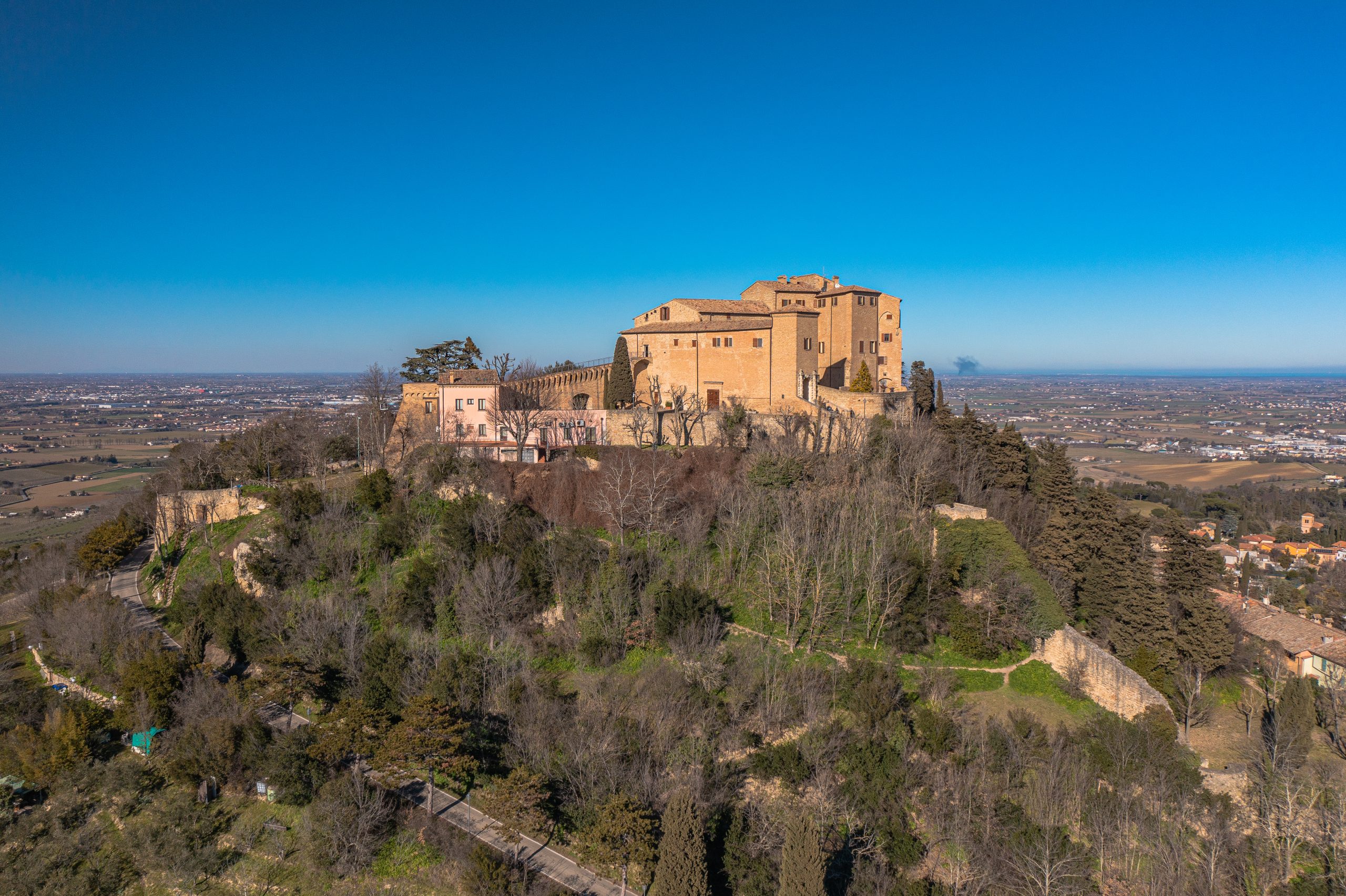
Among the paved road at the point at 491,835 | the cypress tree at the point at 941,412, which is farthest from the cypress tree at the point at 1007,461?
the paved road at the point at 491,835

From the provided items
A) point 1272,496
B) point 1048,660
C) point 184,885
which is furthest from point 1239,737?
point 1272,496

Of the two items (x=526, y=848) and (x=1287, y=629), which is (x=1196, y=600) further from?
(x=526, y=848)

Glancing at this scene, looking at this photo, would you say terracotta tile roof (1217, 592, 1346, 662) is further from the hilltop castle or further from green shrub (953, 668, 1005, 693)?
the hilltop castle

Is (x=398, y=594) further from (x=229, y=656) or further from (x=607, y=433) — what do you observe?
(x=607, y=433)

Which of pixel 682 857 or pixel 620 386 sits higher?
pixel 620 386

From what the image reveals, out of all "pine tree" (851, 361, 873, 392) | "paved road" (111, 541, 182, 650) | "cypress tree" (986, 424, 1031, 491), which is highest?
"pine tree" (851, 361, 873, 392)

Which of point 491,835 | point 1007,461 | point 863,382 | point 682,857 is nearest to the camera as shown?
point 682,857

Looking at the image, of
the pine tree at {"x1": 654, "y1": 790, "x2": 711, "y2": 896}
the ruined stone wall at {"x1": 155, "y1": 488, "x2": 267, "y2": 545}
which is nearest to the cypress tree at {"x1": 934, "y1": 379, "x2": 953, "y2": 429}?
the pine tree at {"x1": 654, "y1": 790, "x2": 711, "y2": 896}

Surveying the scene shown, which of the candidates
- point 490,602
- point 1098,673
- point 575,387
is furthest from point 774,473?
point 575,387
